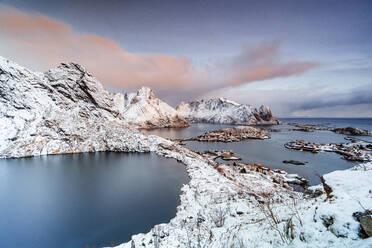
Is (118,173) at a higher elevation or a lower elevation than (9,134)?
lower

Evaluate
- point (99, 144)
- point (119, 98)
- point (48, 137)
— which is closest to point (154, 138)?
point (99, 144)

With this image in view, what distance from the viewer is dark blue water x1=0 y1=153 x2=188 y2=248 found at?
10.2 m

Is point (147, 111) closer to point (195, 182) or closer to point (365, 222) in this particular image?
point (195, 182)

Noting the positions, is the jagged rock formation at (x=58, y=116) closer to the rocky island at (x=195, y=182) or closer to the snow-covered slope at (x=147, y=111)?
the rocky island at (x=195, y=182)

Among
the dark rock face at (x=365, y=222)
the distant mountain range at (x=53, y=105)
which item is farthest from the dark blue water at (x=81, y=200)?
the dark rock face at (x=365, y=222)

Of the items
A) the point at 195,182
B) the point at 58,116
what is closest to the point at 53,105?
the point at 58,116

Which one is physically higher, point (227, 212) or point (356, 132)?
point (227, 212)

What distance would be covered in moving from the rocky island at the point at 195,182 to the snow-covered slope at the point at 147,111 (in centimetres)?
7419

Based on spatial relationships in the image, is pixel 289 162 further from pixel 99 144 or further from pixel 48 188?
pixel 99 144

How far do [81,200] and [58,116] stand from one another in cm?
2691

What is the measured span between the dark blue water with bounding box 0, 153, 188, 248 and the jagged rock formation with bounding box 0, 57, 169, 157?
5005mm

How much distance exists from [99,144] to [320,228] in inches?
1498

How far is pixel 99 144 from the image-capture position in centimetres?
3331

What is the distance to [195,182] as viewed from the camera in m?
17.4
